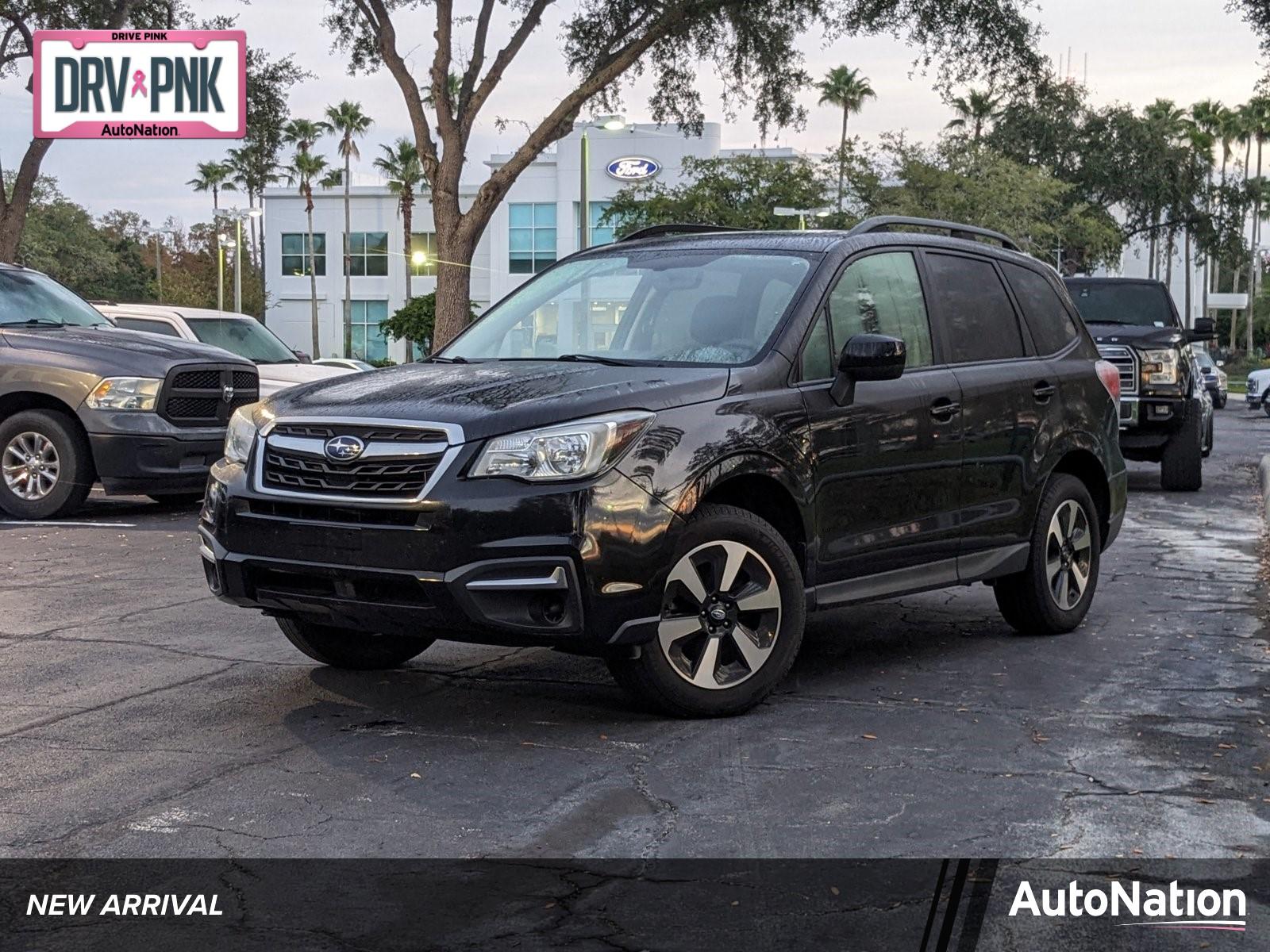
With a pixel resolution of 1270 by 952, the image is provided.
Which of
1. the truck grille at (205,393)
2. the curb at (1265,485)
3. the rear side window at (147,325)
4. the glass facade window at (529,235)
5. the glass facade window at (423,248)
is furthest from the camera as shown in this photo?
the glass facade window at (423,248)

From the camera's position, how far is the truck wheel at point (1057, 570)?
7.76 meters

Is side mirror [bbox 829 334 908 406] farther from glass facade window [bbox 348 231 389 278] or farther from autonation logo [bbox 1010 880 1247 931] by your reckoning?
glass facade window [bbox 348 231 389 278]

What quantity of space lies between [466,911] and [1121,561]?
8.03 meters

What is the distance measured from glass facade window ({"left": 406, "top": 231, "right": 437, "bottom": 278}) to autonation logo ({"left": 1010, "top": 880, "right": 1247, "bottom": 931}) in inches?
2616

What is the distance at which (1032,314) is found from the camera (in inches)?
317

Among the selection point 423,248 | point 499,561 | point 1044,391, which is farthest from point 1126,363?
point 423,248

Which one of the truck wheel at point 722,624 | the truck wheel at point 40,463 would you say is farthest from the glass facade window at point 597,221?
the truck wheel at point 722,624

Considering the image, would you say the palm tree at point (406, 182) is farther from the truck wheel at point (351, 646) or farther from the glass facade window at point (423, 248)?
the truck wheel at point (351, 646)

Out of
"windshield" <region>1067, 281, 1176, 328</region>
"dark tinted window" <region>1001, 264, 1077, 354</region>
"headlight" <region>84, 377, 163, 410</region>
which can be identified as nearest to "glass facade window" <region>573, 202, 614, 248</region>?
"windshield" <region>1067, 281, 1176, 328</region>

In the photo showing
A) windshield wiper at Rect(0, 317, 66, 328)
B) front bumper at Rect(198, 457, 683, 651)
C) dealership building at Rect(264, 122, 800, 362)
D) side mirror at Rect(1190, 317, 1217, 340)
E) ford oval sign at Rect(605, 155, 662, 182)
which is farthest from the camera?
dealership building at Rect(264, 122, 800, 362)

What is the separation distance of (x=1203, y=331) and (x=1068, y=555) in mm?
9042

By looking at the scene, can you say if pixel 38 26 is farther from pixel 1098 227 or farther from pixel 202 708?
pixel 1098 227

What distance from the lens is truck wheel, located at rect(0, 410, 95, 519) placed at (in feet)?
41.7

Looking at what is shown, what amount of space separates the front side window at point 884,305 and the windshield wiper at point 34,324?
334 inches
